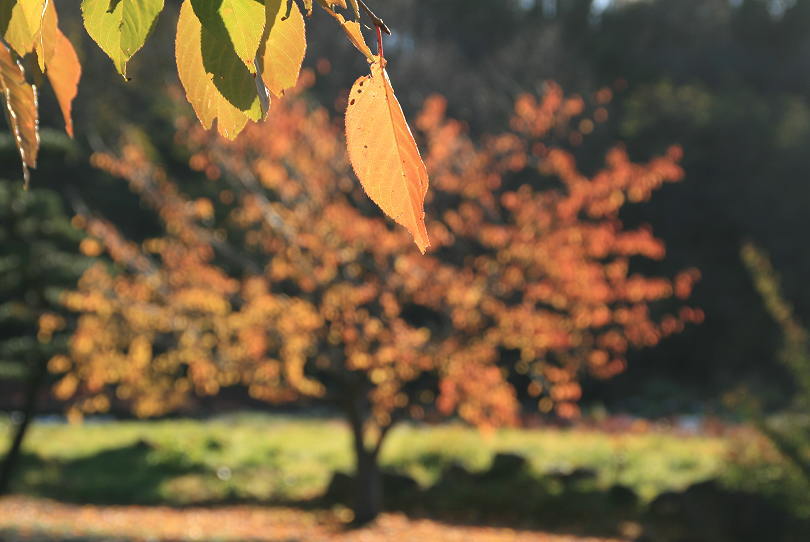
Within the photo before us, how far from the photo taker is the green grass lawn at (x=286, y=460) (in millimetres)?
11117

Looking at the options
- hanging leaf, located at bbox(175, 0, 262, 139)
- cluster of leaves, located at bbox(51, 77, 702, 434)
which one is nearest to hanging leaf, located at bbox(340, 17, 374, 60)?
hanging leaf, located at bbox(175, 0, 262, 139)

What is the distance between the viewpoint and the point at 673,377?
19.6 meters

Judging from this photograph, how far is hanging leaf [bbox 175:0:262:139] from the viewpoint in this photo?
89 centimetres

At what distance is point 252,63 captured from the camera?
0.89 metres

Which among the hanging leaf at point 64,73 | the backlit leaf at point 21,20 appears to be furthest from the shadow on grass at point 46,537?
the backlit leaf at point 21,20

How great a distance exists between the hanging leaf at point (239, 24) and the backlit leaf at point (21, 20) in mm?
203

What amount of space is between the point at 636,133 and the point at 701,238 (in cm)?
244

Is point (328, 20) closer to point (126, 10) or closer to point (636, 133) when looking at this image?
point (636, 133)

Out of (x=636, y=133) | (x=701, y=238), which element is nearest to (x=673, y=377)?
(x=701, y=238)

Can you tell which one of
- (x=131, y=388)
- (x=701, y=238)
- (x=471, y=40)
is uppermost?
(x=471, y=40)

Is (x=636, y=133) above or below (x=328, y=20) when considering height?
below

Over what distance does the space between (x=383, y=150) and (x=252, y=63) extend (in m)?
0.13

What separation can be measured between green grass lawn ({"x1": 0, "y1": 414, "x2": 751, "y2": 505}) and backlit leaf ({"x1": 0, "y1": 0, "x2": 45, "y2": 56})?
377 inches

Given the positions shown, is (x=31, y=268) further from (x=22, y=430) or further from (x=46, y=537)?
(x=46, y=537)
